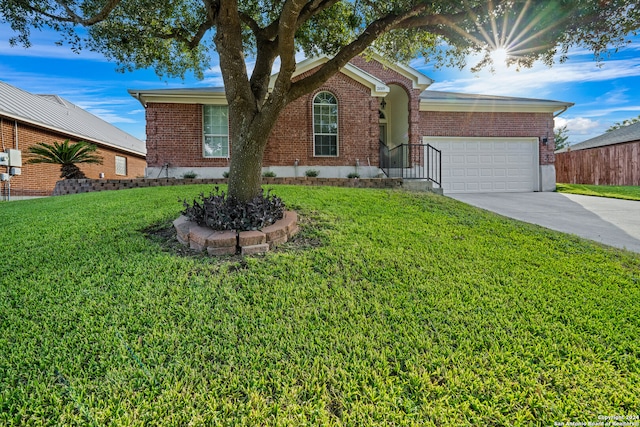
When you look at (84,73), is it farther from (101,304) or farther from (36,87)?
(101,304)

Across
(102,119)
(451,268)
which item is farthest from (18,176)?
(451,268)

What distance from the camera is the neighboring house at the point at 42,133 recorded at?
496 inches

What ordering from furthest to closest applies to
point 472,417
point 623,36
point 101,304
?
point 623,36 → point 101,304 → point 472,417

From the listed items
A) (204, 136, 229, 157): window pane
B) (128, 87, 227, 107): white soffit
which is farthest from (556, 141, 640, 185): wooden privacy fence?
(128, 87, 227, 107): white soffit

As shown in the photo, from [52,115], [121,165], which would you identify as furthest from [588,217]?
[121,165]

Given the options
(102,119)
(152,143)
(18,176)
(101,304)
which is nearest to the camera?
(101,304)

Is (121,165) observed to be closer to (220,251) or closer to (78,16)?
(78,16)

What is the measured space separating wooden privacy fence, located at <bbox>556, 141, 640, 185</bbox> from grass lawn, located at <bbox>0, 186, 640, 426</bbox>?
56.6 feet

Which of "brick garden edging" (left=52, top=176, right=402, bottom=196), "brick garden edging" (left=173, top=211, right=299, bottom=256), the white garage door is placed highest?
the white garage door

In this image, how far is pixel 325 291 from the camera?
294cm

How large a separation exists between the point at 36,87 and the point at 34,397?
25.3 m

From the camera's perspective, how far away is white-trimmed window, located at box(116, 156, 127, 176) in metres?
20.0

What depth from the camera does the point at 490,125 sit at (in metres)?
13.1

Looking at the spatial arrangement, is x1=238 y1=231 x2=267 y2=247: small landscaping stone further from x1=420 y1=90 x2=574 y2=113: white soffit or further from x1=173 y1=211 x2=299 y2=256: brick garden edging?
x1=420 y1=90 x2=574 y2=113: white soffit
